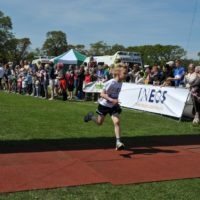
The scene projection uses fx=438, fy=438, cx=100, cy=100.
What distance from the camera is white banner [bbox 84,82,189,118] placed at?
1467 cm

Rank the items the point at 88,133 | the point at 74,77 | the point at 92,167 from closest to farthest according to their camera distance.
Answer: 1. the point at 92,167
2. the point at 88,133
3. the point at 74,77

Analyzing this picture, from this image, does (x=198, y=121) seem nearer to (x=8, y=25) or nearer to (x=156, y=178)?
(x=156, y=178)

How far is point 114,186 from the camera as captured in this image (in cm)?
623

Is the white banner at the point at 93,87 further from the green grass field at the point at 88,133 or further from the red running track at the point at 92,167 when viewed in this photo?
the red running track at the point at 92,167

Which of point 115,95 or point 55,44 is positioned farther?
point 55,44

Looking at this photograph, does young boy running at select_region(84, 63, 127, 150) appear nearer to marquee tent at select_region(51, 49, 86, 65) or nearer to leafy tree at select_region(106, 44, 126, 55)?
marquee tent at select_region(51, 49, 86, 65)

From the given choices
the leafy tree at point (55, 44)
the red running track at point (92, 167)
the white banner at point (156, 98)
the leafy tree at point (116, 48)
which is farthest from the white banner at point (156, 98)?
the leafy tree at point (55, 44)

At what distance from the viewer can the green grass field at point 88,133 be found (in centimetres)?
583

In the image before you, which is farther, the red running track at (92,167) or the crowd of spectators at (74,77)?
the crowd of spectators at (74,77)

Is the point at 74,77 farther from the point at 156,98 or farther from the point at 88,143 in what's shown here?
the point at 88,143

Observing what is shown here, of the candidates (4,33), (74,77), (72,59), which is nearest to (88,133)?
(74,77)

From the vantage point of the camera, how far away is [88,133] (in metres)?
10.6

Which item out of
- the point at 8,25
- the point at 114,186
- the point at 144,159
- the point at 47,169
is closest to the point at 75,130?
the point at 144,159

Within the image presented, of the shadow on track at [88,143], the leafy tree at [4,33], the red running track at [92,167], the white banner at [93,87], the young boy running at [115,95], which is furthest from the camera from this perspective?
the leafy tree at [4,33]
